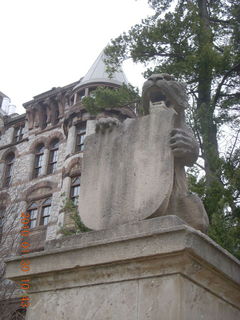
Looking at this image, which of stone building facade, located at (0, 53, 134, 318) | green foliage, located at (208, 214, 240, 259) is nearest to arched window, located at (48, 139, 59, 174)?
stone building facade, located at (0, 53, 134, 318)

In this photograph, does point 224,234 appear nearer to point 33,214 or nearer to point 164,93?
point 164,93

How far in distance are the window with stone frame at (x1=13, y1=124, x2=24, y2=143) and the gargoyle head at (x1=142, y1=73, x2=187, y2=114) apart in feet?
93.7

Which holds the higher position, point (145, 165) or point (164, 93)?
point (164, 93)

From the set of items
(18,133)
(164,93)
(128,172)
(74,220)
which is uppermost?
(18,133)

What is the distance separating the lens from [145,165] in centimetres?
410

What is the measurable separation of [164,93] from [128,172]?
913 millimetres

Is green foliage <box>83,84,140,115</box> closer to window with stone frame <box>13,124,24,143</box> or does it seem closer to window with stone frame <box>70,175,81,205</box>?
window with stone frame <box>70,175,81,205</box>

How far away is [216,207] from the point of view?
1038 centimetres

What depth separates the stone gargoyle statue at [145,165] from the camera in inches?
156

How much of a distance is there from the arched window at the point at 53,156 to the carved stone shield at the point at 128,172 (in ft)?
79.5

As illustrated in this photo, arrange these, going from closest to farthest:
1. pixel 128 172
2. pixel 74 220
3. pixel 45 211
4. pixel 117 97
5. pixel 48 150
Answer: pixel 128 172 < pixel 74 220 < pixel 117 97 < pixel 45 211 < pixel 48 150

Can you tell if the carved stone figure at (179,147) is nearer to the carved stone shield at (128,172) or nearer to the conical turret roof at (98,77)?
the carved stone shield at (128,172)

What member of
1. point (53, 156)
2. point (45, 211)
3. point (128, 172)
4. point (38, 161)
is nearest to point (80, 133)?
point (53, 156)

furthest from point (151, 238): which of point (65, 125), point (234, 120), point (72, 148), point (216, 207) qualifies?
point (65, 125)
